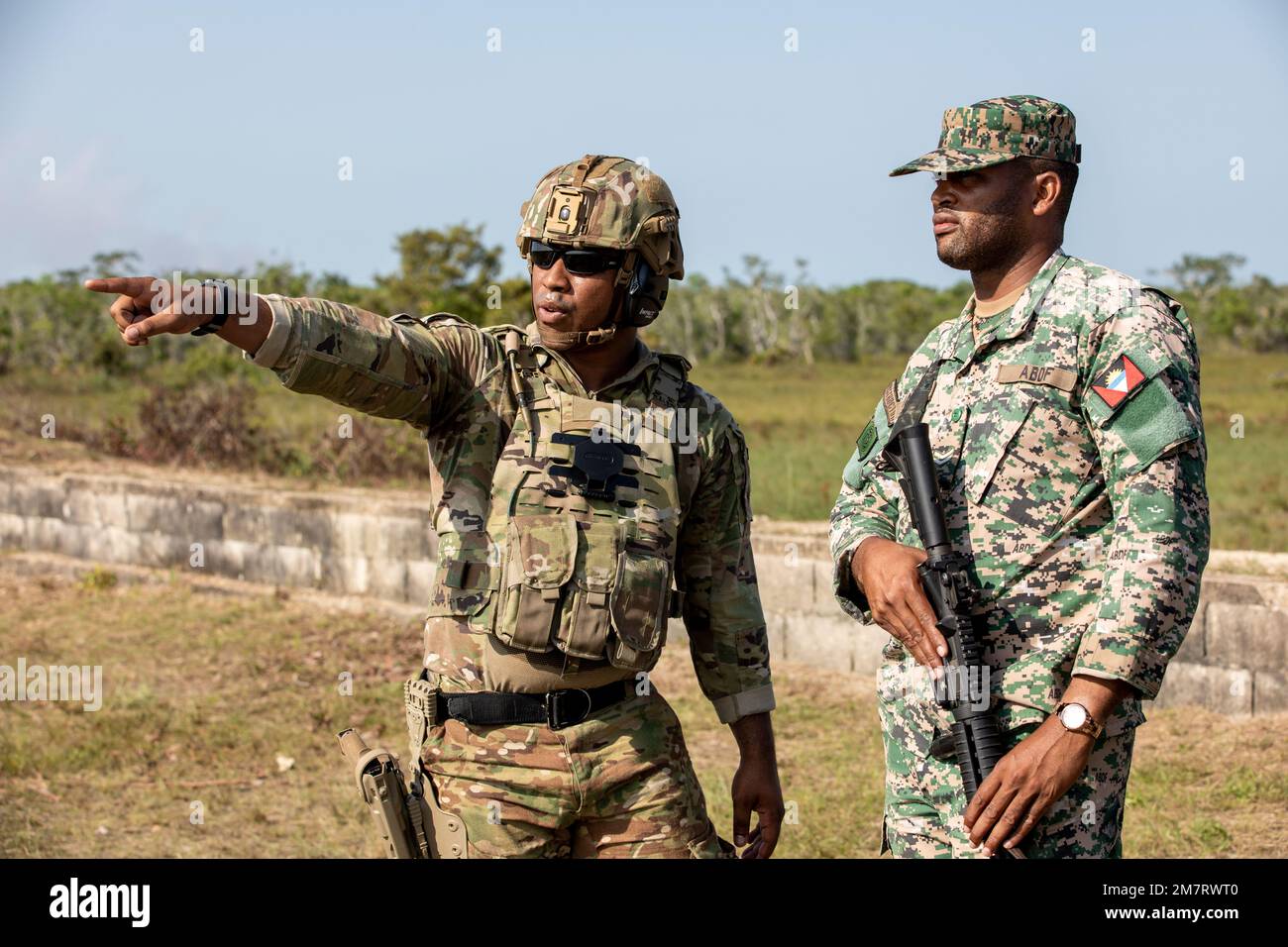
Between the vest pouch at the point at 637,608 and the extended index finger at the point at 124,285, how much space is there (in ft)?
3.25

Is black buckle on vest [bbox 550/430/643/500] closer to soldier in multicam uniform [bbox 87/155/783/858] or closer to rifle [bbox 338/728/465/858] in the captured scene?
soldier in multicam uniform [bbox 87/155/783/858]

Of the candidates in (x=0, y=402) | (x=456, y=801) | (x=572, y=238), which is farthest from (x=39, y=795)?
(x=0, y=402)

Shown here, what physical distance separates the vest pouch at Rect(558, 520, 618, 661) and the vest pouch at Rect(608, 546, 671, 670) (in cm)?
2

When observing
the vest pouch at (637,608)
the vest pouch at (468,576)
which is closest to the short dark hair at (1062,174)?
the vest pouch at (637,608)

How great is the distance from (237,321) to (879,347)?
40.2 metres

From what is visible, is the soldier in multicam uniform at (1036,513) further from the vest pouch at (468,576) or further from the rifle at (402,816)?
the rifle at (402,816)

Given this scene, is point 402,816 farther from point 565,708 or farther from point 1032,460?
point 1032,460

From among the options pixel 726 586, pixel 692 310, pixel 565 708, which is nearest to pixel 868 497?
pixel 726 586

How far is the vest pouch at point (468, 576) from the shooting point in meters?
2.63

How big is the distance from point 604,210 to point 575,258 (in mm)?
111

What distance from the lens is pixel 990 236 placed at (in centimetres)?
261

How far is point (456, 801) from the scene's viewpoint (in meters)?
2.61

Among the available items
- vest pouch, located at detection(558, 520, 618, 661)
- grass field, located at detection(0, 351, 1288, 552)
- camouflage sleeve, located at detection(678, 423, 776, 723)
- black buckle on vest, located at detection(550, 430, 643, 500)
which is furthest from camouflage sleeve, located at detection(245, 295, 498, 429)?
grass field, located at detection(0, 351, 1288, 552)

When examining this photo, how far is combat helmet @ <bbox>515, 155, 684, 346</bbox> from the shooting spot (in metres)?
2.68
